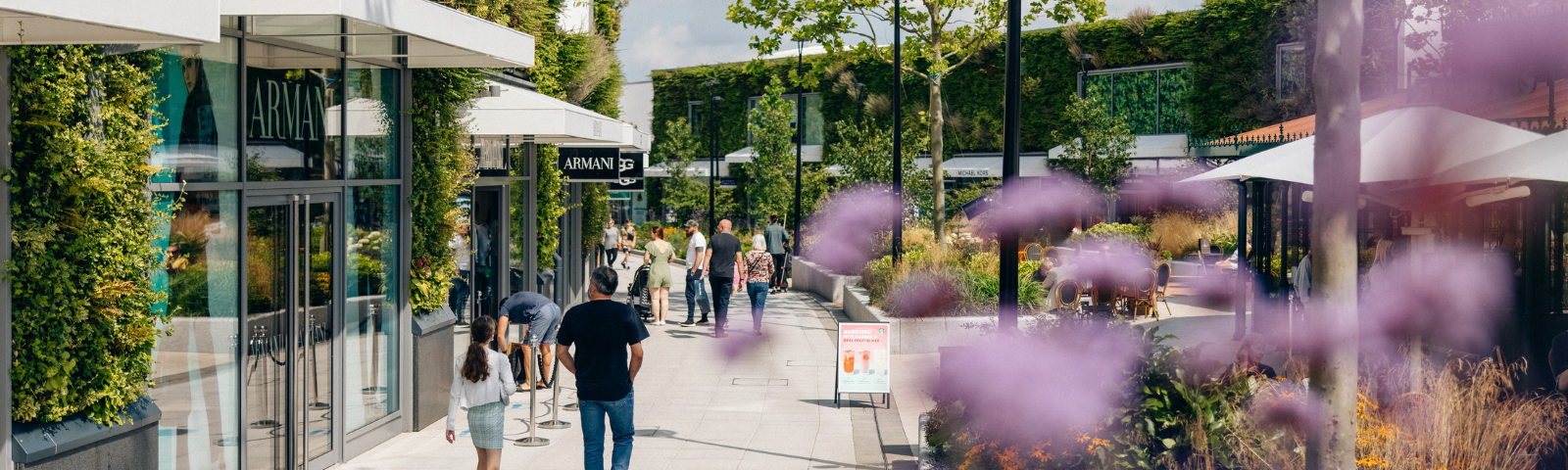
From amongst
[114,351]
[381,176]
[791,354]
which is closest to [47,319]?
[114,351]

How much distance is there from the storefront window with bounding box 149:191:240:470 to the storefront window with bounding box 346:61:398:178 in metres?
1.55

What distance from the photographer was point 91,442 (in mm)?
4996

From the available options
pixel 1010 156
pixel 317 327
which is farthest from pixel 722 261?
pixel 317 327

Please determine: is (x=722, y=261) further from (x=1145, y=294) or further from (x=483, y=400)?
(x=483, y=400)

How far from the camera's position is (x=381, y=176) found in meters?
8.48

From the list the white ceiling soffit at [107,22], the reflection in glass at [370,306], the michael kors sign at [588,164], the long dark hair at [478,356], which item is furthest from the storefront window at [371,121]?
the michael kors sign at [588,164]

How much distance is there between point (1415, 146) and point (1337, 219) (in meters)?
4.46

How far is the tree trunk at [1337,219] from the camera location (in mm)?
3715

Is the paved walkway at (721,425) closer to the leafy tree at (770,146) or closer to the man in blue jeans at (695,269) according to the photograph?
the man in blue jeans at (695,269)

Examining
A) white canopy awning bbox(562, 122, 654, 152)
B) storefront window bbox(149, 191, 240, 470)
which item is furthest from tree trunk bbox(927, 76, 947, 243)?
storefront window bbox(149, 191, 240, 470)

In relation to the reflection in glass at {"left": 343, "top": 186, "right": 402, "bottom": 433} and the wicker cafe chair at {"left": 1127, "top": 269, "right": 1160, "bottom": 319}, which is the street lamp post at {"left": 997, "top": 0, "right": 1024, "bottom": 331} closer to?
the reflection in glass at {"left": 343, "top": 186, "right": 402, "bottom": 433}

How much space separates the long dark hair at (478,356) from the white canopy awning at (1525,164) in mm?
5690

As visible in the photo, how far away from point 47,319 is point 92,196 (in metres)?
0.55

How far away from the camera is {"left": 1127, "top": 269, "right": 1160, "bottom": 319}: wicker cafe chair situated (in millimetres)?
15586
